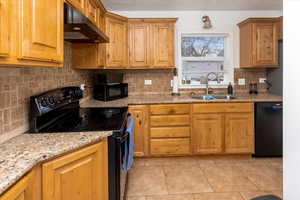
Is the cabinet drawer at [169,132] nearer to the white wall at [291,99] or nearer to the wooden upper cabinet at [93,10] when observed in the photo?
the wooden upper cabinet at [93,10]

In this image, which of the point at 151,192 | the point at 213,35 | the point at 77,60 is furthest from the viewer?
the point at 213,35

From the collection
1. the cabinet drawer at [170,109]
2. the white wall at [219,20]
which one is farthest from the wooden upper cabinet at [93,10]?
the white wall at [219,20]

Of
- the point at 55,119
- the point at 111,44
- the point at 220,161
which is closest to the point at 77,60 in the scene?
the point at 111,44

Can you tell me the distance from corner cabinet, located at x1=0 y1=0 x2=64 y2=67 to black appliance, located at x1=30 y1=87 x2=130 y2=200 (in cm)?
41

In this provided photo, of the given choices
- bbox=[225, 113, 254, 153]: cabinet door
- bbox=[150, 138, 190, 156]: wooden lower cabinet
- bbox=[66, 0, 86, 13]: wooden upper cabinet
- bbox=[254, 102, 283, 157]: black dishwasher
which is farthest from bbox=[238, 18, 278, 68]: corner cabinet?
bbox=[66, 0, 86, 13]: wooden upper cabinet

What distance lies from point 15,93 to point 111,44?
76.9 inches

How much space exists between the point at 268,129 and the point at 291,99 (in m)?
2.32

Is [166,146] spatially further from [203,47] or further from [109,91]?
[203,47]

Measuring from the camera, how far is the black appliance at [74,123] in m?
1.65

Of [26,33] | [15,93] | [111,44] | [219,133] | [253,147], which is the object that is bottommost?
[253,147]

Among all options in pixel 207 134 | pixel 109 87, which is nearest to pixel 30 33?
pixel 109 87

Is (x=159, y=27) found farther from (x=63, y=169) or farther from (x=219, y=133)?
(x=63, y=169)

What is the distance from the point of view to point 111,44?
10.8ft

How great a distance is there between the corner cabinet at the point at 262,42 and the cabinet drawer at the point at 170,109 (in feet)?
4.48
